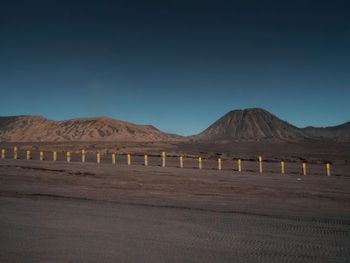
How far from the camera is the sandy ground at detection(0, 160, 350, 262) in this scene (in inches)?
225

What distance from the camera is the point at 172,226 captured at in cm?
766

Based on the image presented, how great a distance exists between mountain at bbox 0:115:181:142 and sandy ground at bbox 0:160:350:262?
404 ft

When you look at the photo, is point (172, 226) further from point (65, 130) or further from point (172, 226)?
point (65, 130)

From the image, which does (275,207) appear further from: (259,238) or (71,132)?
(71,132)

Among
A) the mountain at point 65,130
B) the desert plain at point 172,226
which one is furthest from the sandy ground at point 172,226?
the mountain at point 65,130

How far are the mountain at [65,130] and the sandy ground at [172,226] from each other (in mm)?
123268

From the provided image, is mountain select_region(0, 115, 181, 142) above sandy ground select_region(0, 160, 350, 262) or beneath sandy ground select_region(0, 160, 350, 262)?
above

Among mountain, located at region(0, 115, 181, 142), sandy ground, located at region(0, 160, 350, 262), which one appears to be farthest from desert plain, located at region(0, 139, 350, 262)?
mountain, located at region(0, 115, 181, 142)

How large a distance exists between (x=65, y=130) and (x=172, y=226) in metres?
150

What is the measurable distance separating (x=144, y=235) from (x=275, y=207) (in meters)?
5.11

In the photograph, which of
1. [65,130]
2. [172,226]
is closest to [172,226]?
[172,226]

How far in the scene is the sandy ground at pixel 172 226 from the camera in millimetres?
5707

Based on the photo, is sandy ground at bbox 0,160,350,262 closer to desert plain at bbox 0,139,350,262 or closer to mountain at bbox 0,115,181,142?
desert plain at bbox 0,139,350,262

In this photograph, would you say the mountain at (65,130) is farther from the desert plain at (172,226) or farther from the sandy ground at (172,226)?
the desert plain at (172,226)
